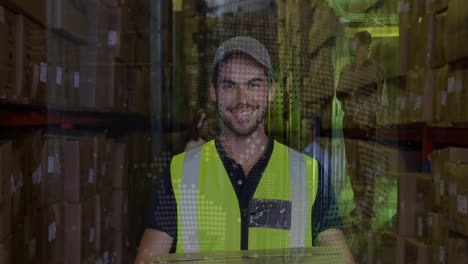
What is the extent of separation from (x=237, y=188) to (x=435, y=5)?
161 cm

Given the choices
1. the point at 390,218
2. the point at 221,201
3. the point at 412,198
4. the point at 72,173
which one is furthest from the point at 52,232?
the point at 412,198

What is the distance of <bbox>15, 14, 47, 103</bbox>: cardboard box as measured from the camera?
1469 millimetres

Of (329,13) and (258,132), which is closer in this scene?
(258,132)

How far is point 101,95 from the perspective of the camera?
1480mm

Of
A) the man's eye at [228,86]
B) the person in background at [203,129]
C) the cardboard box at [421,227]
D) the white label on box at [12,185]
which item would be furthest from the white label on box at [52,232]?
the cardboard box at [421,227]

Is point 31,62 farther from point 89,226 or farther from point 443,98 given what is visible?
point 443,98

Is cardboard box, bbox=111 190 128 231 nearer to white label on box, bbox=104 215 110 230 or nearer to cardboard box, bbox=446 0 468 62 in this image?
white label on box, bbox=104 215 110 230

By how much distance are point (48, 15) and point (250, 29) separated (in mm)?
755

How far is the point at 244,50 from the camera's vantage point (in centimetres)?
117

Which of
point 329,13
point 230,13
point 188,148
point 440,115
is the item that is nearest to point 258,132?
point 188,148

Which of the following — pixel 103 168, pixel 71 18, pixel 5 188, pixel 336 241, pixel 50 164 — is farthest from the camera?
pixel 103 168

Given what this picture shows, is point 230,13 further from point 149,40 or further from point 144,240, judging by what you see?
point 144,240

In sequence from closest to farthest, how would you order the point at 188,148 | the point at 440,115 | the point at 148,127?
the point at 188,148, the point at 148,127, the point at 440,115

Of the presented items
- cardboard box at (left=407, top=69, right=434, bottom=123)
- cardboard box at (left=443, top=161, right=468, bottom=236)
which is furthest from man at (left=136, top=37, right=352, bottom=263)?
cardboard box at (left=407, top=69, right=434, bottom=123)
